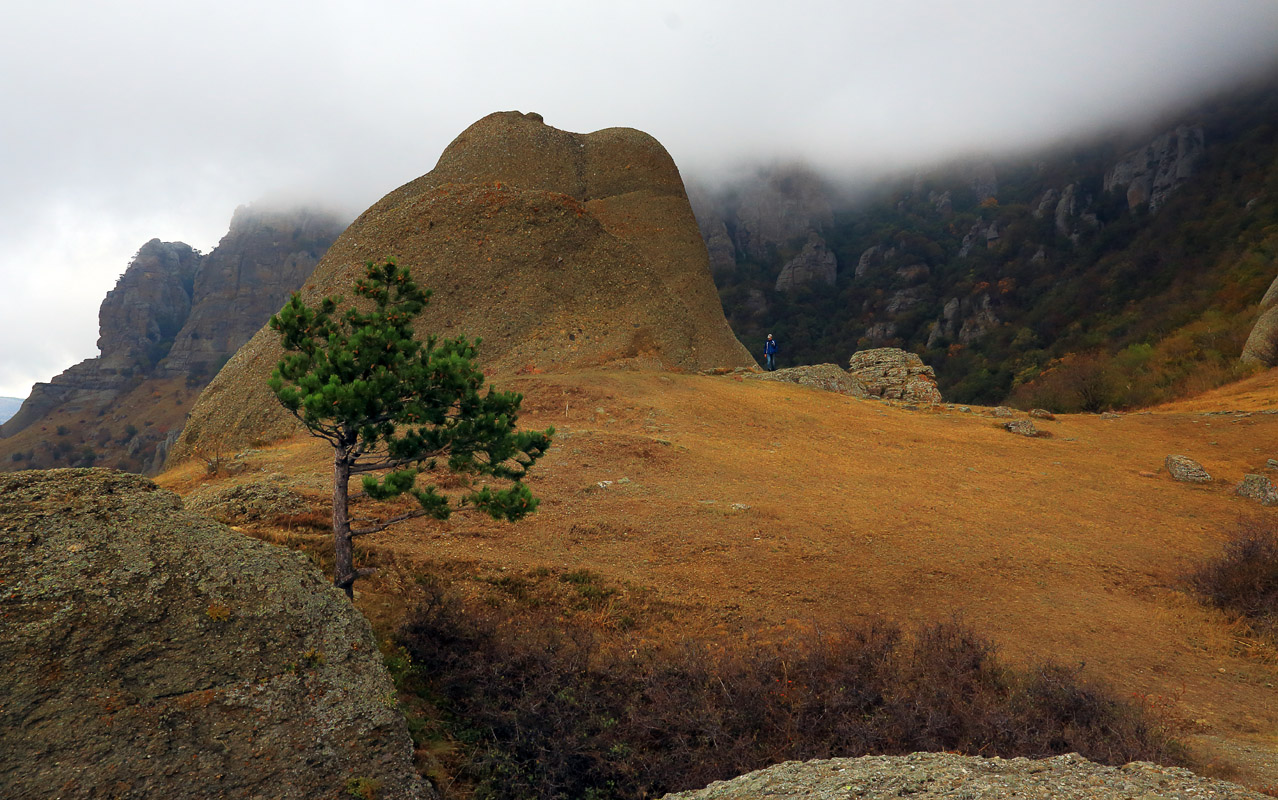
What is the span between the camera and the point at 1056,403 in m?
32.3

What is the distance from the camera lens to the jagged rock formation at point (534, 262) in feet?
69.3

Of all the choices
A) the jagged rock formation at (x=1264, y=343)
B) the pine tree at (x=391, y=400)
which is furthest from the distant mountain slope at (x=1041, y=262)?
the pine tree at (x=391, y=400)

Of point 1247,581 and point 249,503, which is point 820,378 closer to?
point 1247,581

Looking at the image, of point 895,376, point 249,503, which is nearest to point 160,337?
point 895,376

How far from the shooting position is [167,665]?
4176mm

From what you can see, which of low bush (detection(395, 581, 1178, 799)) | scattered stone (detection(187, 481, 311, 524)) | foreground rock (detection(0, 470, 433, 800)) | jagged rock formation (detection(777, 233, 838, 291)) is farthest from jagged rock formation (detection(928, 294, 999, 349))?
foreground rock (detection(0, 470, 433, 800))

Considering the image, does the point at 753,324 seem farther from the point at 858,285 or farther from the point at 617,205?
the point at 617,205

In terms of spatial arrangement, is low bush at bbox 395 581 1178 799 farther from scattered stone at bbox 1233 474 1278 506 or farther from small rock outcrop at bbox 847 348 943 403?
small rock outcrop at bbox 847 348 943 403

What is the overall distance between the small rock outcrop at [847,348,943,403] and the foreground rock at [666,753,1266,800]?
24.1 metres

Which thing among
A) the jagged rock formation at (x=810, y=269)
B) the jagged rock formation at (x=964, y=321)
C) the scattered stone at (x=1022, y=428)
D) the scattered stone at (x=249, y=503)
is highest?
the jagged rock formation at (x=810, y=269)

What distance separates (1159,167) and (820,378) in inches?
2680

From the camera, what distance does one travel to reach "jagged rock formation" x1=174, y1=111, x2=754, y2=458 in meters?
21.1

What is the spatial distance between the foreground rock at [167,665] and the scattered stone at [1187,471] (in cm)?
1692

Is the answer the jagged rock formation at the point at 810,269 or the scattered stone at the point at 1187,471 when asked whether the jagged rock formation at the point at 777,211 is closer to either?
the jagged rock formation at the point at 810,269
